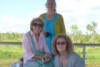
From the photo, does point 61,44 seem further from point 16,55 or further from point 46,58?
point 16,55

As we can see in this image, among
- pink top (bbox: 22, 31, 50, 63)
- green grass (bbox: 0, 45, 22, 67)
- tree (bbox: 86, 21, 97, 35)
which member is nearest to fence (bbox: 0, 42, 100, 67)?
green grass (bbox: 0, 45, 22, 67)

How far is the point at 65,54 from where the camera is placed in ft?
10.4

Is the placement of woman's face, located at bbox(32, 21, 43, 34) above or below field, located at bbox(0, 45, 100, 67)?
above

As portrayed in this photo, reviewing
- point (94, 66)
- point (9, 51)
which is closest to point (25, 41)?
point (9, 51)

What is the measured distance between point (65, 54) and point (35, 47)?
11.4 inches

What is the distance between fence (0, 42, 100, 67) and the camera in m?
4.69

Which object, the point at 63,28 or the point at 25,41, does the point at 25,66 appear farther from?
the point at 63,28

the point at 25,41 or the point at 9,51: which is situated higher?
the point at 25,41

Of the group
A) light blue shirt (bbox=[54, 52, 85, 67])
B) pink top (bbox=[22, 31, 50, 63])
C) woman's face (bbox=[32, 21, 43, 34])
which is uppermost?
woman's face (bbox=[32, 21, 43, 34])

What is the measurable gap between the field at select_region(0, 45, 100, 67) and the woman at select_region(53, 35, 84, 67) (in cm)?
150

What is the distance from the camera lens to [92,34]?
23.6ft

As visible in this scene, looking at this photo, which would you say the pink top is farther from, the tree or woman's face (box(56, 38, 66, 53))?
the tree

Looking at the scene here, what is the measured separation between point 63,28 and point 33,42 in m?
0.44

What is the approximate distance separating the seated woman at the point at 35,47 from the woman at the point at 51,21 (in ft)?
0.78
